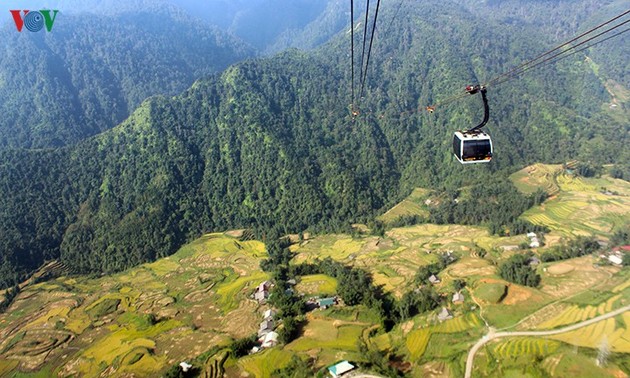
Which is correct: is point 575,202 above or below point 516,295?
above

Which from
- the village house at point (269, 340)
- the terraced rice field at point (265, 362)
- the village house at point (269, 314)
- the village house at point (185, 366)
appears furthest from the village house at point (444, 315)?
the village house at point (185, 366)

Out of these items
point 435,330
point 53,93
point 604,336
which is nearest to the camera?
point 604,336

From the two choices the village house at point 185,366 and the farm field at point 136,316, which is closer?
the village house at point 185,366

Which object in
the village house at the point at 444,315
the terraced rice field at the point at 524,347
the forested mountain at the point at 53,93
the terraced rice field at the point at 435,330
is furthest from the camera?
the forested mountain at the point at 53,93

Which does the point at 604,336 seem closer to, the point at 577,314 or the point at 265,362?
the point at 577,314

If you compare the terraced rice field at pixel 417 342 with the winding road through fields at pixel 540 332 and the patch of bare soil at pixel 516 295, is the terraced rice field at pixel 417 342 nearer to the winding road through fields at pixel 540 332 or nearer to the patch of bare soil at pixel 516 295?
the winding road through fields at pixel 540 332

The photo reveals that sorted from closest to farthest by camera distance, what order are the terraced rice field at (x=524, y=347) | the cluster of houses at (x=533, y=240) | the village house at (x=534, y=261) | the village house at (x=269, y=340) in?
the terraced rice field at (x=524, y=347) < the village house at (x=269, y=340) < the village house at (x=534, y=261) < the cluster of houses at (x=533, y=240)

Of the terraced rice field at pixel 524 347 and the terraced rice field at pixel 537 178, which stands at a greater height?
the terraced rice field at pixel 537 178

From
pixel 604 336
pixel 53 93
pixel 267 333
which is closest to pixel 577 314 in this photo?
pixel 604 336

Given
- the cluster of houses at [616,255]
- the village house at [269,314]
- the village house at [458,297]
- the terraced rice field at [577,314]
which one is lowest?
the terraced rice field at [577,314]
